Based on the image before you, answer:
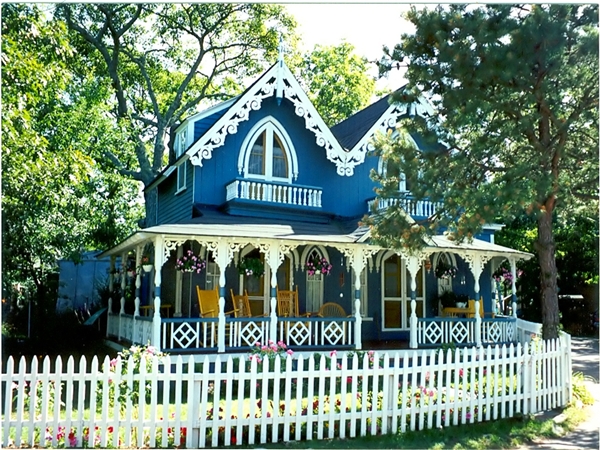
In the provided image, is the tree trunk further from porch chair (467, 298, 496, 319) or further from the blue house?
porch chair (467, 298, 496, 319)

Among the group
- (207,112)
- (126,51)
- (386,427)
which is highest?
(126,51)

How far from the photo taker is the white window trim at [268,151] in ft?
54.6

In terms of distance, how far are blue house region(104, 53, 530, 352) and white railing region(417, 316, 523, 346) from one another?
0.15 feet

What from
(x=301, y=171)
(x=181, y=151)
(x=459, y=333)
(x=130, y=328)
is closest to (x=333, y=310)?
(x=459, y=333)

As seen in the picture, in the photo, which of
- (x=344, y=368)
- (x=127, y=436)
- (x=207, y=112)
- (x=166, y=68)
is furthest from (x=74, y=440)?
(x=166, y=68)

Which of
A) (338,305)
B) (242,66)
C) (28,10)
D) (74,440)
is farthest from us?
(242,66)

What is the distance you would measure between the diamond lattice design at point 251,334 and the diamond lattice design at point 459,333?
5.13 m

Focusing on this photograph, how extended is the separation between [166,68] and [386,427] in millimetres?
25390

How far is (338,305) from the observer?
16.2 meters

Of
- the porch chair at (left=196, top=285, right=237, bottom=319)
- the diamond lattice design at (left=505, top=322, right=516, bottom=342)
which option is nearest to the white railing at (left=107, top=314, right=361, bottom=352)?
the porch chair at (left=196, top=285, right=237, bottom=319)

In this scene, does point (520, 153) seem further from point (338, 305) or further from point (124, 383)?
point (124, 383)

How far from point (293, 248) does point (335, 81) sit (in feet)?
66.5

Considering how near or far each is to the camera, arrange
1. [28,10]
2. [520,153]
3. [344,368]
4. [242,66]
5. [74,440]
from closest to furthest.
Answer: [74,440] < [344,368] < [28,10] < [520,153] < [242,66]

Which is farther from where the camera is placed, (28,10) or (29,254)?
(29,254)
